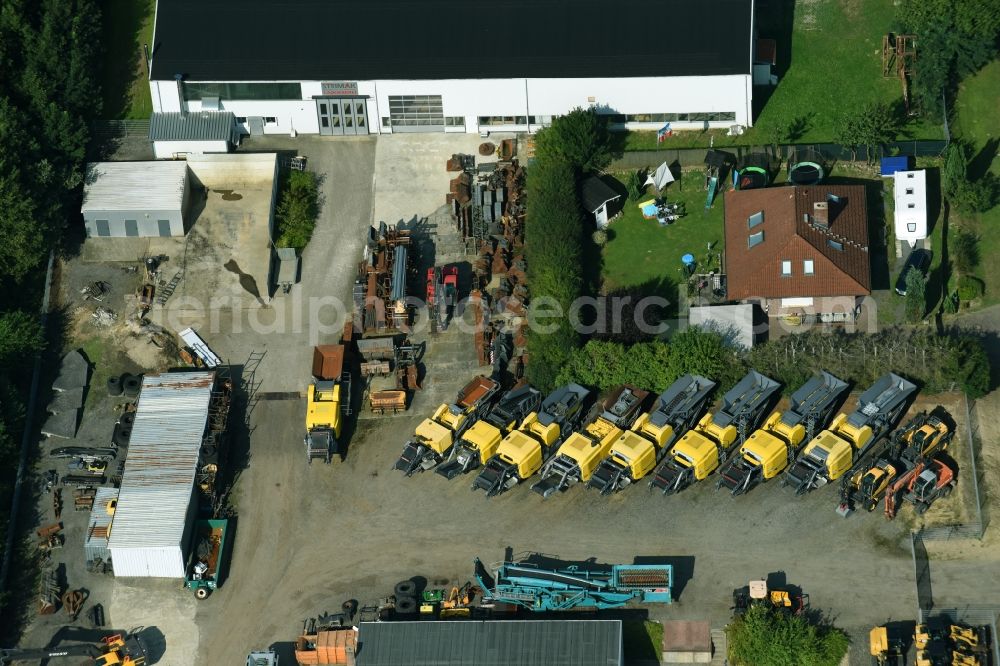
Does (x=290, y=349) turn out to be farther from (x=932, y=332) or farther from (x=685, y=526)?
(x=932, y=332)

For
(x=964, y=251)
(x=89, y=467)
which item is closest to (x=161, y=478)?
(x=89, y=467)

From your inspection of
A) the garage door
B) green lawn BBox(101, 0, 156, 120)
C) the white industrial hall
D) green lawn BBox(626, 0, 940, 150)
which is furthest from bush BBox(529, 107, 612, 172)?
green lawn BBox(101, 0, 156, 120)

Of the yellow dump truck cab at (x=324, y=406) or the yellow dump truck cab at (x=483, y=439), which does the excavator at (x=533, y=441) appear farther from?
the yellow dump truck cab at (x=324, y=406)

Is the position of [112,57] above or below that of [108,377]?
above

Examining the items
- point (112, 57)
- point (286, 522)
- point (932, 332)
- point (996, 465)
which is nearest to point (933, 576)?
point (996, 465)

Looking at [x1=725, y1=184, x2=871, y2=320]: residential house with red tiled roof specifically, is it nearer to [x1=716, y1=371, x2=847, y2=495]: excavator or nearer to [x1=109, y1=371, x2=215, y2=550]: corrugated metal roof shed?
[x1=716, y1=371, x2=847, y2=495]: excavator

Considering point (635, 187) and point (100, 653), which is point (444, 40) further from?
point (100, 653)

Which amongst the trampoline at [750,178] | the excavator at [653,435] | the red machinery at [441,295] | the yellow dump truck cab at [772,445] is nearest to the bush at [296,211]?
the red machinery at [441,295]
